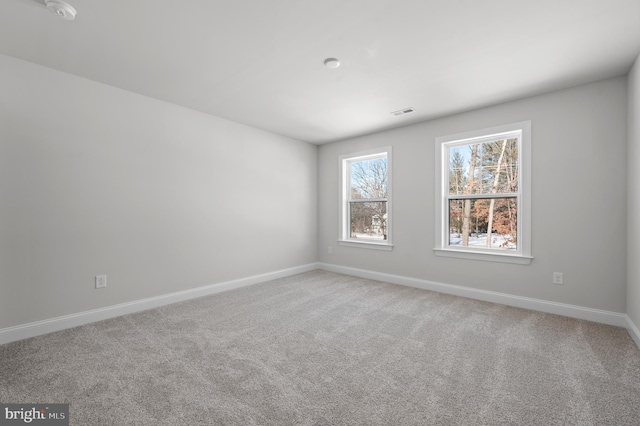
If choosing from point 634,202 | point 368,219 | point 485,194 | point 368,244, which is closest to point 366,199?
point 368,219

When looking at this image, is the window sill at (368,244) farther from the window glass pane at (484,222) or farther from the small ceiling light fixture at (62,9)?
the small ceiling light fixture at (62,9)

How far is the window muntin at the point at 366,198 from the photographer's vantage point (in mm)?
4707

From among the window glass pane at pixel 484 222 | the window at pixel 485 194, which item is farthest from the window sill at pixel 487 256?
the window glass pane at pixel 484 222

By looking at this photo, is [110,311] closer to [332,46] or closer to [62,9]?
[62,9]

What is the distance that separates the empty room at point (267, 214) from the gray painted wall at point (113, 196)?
0.07 feet

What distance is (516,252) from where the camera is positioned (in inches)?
133

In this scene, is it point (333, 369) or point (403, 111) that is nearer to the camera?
point (333, 369)

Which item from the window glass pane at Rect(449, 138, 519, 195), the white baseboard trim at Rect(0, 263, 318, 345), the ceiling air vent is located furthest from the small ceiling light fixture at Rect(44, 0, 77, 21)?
the window glass pane at Rect(449, 138, 519, 195)

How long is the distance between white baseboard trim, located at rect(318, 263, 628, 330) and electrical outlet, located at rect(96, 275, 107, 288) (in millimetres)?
3525

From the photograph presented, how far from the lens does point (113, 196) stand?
9.87 ft

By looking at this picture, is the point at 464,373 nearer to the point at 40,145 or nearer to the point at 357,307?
the point at 357,307

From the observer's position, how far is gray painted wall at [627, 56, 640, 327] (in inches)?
93.5

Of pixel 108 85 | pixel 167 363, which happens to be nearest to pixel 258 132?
pixel 108 85

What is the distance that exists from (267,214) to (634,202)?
424cm
